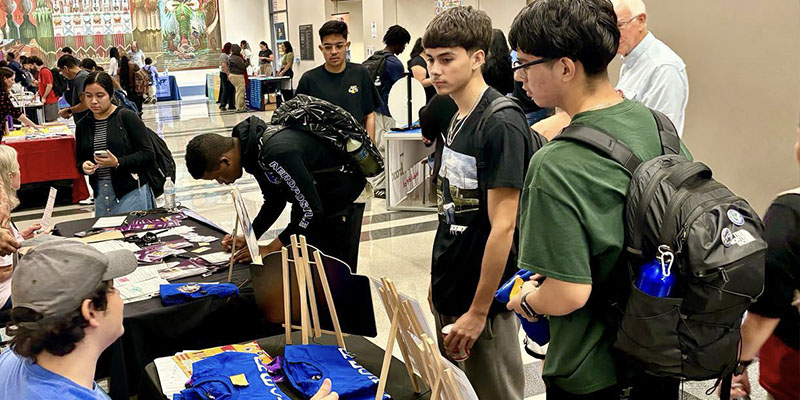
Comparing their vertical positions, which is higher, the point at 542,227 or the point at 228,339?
→ the point at 542,227

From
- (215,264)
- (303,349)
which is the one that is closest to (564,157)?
(303,349)

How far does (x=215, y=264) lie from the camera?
3.11 m

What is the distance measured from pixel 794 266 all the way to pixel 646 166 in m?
0.35

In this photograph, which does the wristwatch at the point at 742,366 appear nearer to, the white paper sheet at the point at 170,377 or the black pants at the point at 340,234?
the white paper sheet at the point at 170,377

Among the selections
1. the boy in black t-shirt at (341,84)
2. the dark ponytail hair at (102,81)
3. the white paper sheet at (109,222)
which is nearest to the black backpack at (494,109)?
the white paper sheet at (109,222)

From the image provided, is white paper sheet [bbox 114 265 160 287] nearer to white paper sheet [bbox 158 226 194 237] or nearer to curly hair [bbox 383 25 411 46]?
white paper sheet [bbox 158 226 194 237]

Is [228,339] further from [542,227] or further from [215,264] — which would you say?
[542,227]

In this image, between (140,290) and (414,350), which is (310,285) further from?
(140,290)

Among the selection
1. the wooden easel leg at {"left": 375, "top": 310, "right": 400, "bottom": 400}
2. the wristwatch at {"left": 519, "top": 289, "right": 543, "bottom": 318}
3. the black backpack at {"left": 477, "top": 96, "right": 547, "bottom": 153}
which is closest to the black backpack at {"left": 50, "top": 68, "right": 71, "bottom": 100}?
the black backpack at {"left": 477, "top": 96, "right": 547, "bottom": 153}

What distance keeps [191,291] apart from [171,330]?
160 millimetres

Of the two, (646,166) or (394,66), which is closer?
(646,166)

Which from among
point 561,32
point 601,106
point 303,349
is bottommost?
point 303,349

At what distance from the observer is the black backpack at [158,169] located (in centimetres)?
Answer: 446

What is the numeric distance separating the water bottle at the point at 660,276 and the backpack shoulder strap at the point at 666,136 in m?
0.28
